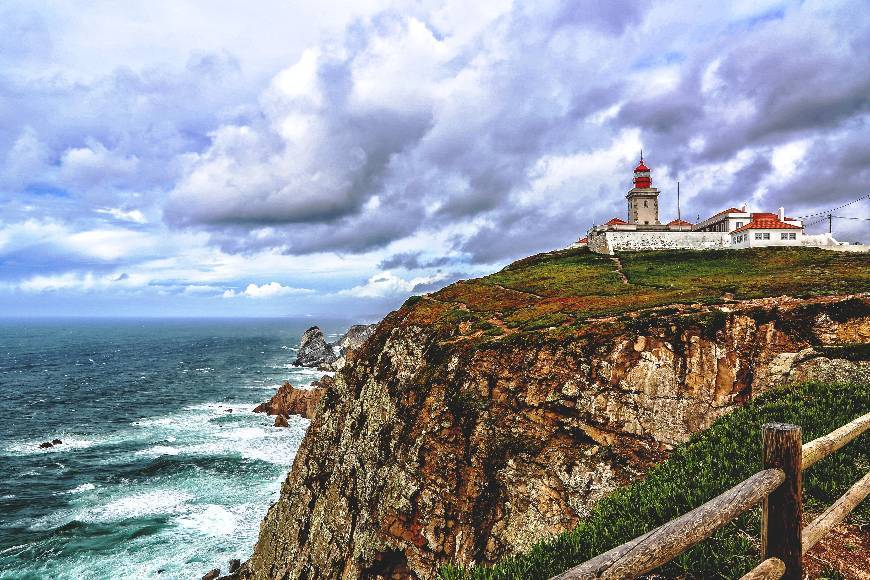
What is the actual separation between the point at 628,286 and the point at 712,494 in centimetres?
3455

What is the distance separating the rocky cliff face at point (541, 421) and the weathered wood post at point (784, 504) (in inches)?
665

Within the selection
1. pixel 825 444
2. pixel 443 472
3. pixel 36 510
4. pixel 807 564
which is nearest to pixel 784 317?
pixel 443 472

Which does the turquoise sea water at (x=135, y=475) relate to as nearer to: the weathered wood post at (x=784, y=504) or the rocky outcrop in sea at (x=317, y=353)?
the rocky outcrop in sea at (x=317, y=353)

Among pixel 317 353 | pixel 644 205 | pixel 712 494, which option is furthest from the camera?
pixel 317 353

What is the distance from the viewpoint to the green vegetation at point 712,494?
7582 mm

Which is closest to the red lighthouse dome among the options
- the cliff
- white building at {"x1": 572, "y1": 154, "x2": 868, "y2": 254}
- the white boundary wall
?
white building at {"x1": 572, "y1": 154, "x2": 868, "y2": 254}

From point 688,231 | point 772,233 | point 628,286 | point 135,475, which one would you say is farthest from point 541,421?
point 688,231

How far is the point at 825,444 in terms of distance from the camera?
5805mm

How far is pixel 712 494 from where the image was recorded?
9461 mm

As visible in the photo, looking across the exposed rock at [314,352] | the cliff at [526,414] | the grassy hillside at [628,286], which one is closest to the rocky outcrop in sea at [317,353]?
the exposed rock at [314,352]

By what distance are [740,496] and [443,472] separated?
2176cm

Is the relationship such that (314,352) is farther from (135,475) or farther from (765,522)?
(765,522)

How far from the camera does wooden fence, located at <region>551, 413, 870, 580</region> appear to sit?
14.2 ft

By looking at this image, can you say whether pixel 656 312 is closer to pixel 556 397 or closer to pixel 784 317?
pixel 784 317
